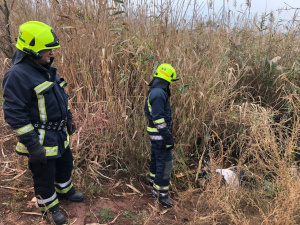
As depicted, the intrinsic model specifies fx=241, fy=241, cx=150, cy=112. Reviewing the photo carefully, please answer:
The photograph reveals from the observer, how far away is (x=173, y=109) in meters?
3.14

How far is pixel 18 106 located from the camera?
1.67 meters

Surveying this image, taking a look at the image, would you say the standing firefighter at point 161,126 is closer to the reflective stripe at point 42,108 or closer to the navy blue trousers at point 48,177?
the navy blue trousers at point 48,177

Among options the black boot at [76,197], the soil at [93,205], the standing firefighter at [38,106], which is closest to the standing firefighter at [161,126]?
the soil at [93,205]

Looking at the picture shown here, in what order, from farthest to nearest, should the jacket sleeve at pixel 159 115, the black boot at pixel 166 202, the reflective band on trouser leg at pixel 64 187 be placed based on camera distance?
the black boot at pixel 166 202 → the jacket sleeve at pixel 159 115 → the reflective band on trouser leg at pixel 64 187

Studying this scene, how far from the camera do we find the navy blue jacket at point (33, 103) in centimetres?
167

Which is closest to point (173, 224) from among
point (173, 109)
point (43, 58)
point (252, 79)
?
point (173, 109)

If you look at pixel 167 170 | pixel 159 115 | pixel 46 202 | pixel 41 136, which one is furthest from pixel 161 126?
pixel 46 202

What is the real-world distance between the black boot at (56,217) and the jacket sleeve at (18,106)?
0.72 metres

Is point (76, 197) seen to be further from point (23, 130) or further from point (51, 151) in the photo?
point (23, 130)

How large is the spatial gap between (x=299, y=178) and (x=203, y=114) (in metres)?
1.41

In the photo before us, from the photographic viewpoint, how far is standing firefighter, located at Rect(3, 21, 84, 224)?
1684mm

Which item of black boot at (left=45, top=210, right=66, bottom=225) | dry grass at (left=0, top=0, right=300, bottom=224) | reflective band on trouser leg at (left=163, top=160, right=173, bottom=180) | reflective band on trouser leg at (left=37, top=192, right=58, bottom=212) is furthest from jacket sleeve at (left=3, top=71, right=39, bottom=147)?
reflective band on trouser leg at (left=163, top=160, right=173, bottom=180)

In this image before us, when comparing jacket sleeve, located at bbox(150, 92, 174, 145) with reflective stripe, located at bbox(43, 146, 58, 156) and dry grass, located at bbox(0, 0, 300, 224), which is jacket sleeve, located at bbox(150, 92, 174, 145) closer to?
dry grass, located at bbox(0, 0, 300, 224)

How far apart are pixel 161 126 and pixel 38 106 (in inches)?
45.6
